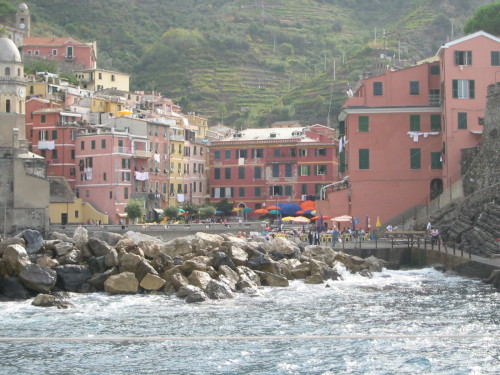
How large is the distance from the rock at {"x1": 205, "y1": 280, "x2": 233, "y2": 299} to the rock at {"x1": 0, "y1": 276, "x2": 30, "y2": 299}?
7284 mm

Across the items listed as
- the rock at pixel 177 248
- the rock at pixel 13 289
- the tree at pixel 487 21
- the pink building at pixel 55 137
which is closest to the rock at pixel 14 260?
the rock at pixel 13 289

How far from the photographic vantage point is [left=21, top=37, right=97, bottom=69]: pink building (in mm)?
130750

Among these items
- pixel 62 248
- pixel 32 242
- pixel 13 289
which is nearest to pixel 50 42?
pixel 32 242

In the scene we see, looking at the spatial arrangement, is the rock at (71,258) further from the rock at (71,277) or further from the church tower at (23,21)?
the church tower at (23,21)

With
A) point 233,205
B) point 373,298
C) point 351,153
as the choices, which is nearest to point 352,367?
point 373,298

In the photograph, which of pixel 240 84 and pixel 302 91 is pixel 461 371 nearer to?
pixel 302 91

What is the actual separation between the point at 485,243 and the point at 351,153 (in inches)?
725

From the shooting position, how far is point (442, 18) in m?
152

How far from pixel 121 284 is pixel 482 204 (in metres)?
19.5

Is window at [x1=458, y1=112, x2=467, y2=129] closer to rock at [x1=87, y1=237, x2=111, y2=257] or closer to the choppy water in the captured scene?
the choppy water

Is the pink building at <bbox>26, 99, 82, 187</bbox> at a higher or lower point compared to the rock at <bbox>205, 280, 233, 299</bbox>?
higher

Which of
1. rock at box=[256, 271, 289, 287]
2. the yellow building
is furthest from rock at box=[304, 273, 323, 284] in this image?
the yellow building

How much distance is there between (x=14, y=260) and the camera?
39781mm

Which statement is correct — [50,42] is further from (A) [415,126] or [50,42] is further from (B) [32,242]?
(B) [32,242]
